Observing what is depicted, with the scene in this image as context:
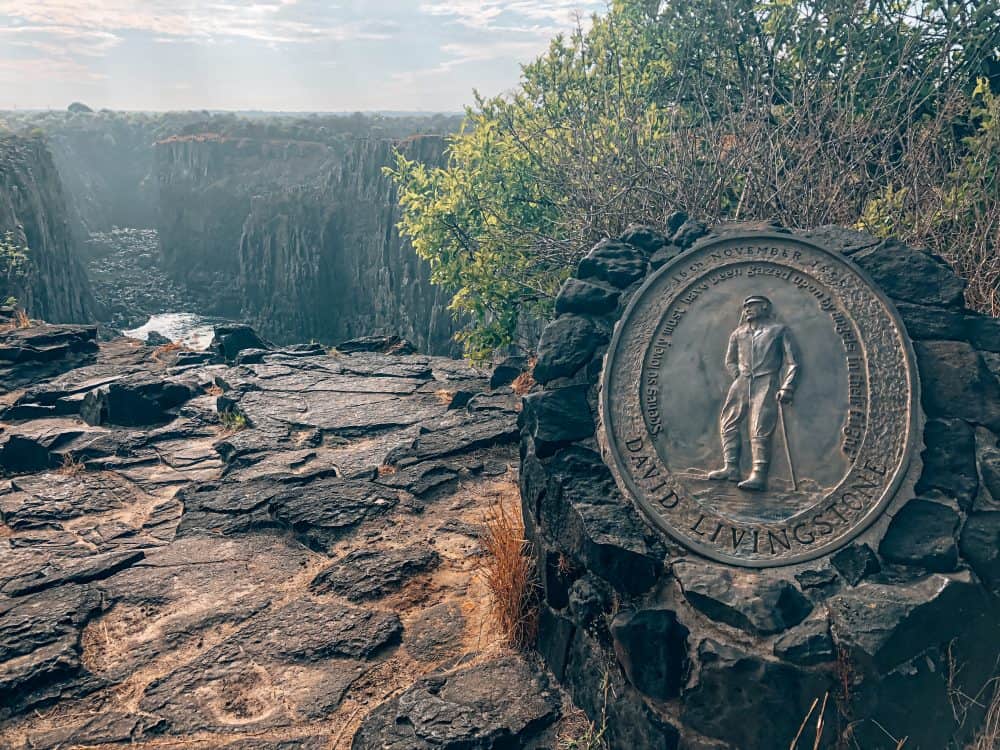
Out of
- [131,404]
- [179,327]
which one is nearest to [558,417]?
[131,404]

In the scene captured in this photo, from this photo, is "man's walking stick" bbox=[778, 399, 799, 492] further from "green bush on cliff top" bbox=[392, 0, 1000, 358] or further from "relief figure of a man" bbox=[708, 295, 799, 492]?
"green bush on cliff top" bbox=[392, 0, 1000, 358]

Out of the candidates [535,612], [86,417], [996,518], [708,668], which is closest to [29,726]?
[535,612]

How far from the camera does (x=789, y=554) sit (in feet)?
10.2

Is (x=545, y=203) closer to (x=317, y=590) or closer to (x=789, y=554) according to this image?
(x=317, y=590)

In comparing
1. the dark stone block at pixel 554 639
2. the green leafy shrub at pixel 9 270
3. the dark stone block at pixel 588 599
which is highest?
the dark stone block at pixel 588 599

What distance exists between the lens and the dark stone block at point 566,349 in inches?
155

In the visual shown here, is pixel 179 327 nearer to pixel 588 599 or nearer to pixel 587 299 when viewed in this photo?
pixel 587 299

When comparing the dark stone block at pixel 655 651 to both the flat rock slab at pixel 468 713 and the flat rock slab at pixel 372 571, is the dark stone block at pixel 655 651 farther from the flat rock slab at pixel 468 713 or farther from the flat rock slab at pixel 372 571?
the flat rock slab at pixel 372 571

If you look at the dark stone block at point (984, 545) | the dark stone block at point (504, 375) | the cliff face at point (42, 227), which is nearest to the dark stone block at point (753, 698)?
the dark stone block at point (984, 545)

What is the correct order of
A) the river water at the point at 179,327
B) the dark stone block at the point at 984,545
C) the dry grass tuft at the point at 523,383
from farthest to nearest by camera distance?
the river water at the point at 179,327, the dry grass tuft at the point at 523,383, the dark stone block at the point at 984,545

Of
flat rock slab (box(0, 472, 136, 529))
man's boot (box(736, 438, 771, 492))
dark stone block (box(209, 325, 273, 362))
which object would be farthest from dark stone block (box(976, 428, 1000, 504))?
dark stone block (box(209, 325, 273, 362))

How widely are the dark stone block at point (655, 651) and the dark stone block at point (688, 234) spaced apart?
78.0 inches

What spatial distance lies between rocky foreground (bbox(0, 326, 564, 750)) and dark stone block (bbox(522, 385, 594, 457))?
0.97m

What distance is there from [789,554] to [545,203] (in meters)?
6.33
